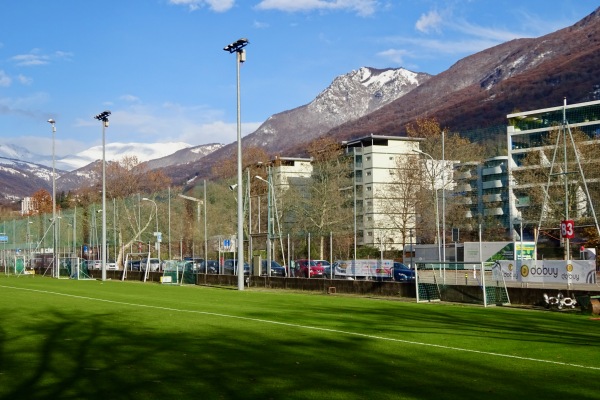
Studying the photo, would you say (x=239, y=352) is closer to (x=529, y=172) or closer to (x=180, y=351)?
(x=180, y=351)

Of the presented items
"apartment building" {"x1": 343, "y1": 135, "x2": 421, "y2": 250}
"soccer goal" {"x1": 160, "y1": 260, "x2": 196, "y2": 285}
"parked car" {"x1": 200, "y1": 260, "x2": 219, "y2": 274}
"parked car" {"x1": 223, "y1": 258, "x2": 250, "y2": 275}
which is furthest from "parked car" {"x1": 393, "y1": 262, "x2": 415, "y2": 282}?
"parked car" {"x1": 200, "y1": 260, "x2": 219, "y2": 274}

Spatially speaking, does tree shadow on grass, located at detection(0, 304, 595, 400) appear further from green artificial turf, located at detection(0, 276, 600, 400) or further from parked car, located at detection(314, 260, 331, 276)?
parked car, located at detection(314, 260, 331, 276)

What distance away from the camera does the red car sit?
48.3 m

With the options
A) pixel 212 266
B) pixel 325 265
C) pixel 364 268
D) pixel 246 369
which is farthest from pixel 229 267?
pixel 246 369

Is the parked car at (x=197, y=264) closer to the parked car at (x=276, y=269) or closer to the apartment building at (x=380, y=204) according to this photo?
the parked car at (x=276, y=269)

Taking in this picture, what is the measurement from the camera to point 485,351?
15289 mm

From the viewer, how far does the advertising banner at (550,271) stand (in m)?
33.4

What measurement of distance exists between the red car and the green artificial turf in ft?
75.0

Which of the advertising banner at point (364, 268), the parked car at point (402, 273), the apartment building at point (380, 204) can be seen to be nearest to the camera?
the advertising banner at point (364, 268)

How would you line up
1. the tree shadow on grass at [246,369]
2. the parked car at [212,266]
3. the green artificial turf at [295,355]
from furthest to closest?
the parked car at [212,266] → the green artificial turf at [295,355] → the tree shadow on grass at [246,369]

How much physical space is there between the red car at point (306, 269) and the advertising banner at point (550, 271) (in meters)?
13.8

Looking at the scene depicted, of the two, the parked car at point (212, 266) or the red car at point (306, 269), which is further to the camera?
the parked car at point (212, 266)

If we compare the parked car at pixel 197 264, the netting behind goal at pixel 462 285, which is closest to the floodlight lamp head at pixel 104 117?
the parked car at pixel 197 264

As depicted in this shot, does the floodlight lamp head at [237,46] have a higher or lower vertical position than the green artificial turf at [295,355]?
higher
